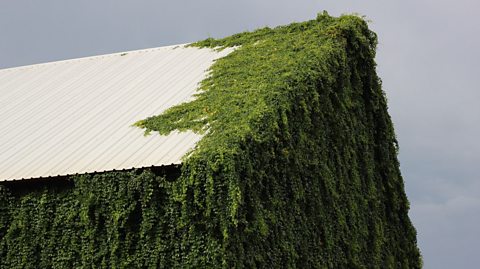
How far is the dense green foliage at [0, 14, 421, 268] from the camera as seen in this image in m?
13.7

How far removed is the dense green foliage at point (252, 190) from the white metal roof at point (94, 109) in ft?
1.57

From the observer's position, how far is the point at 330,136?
58.2ft

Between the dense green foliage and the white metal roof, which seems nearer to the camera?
the dense green foliage

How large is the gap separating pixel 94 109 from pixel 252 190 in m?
5.81

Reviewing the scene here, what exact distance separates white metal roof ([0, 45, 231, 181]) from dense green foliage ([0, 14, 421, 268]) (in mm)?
478

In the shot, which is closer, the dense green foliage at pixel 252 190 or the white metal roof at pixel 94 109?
the dense green foliage at pixel 252 190

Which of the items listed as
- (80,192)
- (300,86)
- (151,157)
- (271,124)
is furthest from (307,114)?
(80,192)

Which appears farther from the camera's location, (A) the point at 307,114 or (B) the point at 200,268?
(A) the point at 307,114

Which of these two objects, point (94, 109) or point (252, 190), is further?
point (94, 109)

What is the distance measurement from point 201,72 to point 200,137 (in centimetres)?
466

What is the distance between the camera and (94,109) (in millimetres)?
18547

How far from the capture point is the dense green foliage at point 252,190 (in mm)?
13711

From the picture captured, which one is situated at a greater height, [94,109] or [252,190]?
[252,190]

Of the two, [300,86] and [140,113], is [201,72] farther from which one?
[300,86]
